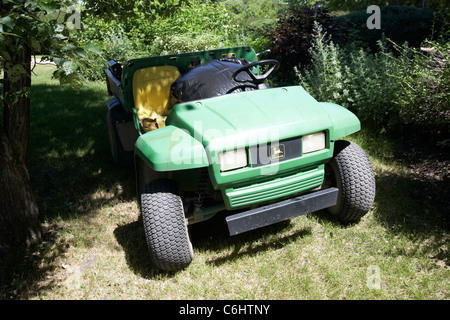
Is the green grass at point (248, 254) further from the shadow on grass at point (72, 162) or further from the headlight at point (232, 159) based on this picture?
the headlight at point (232, 159)

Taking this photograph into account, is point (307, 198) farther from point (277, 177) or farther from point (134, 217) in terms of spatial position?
point (134, 217)

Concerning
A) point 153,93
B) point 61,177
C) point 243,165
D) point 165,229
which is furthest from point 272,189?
point 61,177

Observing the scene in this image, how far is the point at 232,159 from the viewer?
2.38m

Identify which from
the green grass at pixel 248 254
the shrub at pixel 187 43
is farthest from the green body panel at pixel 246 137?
the shrub at pixel 187 43

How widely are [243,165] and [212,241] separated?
35.5 inches

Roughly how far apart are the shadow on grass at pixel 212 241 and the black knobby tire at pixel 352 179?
0.39 m

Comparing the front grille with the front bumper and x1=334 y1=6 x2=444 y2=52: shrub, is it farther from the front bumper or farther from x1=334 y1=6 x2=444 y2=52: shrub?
x1=334 y1=6 x2=444 y2=52: shrub

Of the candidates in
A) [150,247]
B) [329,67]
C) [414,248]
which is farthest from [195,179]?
[329,67]

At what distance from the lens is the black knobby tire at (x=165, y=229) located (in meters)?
2.51

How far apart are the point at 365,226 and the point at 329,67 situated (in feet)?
8.96

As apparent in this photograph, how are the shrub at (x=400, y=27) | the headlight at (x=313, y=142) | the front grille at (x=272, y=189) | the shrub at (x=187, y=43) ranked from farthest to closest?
the shrub at (x=187, y=43)
the shrub at (x=400, y=27)
the headlight at (x=313, y=142)
the front grille at (x=272, y=189)

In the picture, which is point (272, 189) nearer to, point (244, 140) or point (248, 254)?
point (244, 140)

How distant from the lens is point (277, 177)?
255cm

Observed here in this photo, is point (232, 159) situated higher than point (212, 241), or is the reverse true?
point (232, 159)
